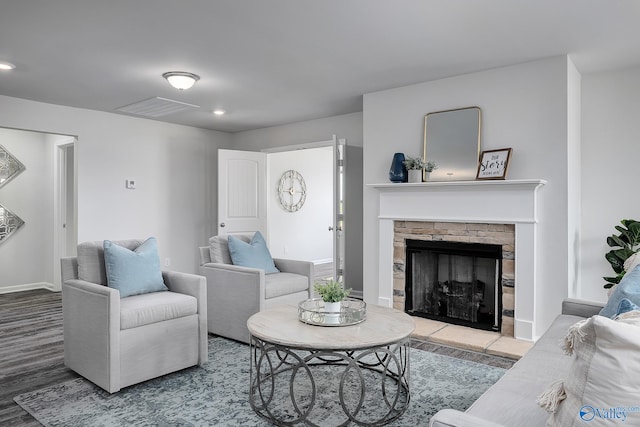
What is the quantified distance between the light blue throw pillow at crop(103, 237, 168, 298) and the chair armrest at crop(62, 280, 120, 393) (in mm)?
174

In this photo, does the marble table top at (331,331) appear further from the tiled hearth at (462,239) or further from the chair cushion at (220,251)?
the tiled hearth at (462,239)

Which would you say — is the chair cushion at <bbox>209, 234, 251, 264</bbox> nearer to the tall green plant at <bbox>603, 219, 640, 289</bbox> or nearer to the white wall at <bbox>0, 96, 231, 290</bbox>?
the white wall at <bbox>0, 96, 231, 290</bbox>

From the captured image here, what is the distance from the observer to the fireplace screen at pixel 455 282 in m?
3.91

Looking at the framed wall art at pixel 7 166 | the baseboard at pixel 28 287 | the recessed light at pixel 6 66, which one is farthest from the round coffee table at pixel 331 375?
the framed wall art at pixel 7 166

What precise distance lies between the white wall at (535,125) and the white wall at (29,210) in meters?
5.24

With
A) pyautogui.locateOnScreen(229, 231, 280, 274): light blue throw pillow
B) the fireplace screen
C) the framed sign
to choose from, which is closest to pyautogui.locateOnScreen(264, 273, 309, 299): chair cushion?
pyautogui.locateOnScreen(229, 231, 280, 274): light blue throw pillow

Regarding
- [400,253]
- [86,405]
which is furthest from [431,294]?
[86,405]

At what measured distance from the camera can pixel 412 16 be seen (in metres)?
2.74

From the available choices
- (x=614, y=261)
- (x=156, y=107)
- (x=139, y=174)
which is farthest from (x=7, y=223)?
(x=614, y=261)

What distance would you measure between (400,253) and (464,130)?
133 cm

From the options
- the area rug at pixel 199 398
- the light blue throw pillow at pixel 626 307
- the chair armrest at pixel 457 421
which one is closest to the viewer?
the chair armrest at pixel 457 421

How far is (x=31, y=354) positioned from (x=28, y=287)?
329 centimetres

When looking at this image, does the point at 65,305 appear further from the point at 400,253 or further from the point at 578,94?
the point at 578,94

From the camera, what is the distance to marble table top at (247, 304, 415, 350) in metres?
2.12
